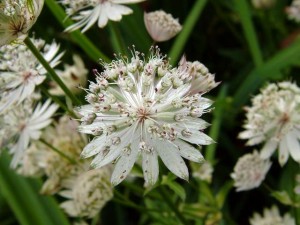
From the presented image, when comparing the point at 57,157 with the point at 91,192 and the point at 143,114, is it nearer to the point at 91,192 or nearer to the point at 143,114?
the point at 91,192

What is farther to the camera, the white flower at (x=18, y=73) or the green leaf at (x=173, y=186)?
the white flower at (x=18, y=73)

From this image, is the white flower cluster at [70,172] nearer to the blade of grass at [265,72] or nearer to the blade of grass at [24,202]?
the blade of grass at [24,202]

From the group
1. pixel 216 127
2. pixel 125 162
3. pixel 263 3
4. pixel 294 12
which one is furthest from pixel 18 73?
pixel 294 12

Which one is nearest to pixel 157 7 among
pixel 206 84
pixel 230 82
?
pixel 230 82

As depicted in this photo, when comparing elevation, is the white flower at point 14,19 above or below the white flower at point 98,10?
above

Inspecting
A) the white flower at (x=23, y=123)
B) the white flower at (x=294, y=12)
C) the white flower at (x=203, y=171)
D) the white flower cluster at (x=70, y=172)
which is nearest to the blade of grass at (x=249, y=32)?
the white flower at (x=294, y=12)

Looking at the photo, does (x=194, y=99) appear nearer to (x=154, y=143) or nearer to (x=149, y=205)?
(x=154, y=143)
